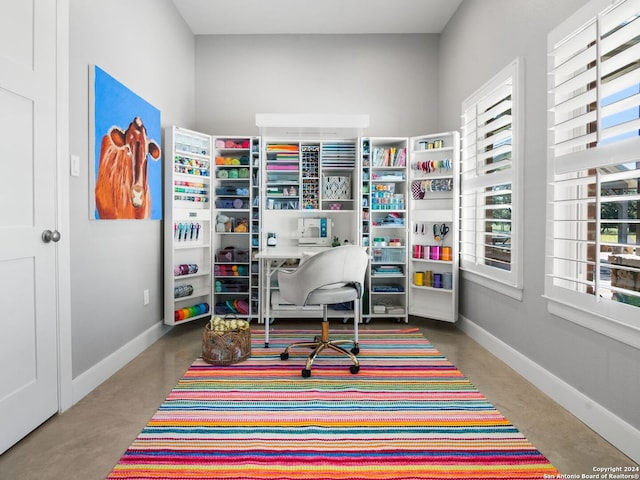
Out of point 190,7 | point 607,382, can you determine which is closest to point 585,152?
point 607,382

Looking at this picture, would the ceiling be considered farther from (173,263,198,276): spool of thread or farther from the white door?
(173,263,198,276): spool of thread

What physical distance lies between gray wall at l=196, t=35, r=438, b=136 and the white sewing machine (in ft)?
4.05

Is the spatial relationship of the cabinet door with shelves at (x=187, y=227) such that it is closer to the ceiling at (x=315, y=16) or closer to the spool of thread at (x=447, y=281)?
the ceiling at (x=315, y=16)

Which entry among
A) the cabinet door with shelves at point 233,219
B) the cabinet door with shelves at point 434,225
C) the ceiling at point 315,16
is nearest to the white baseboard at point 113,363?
the cabinet door with shelves at point 233,219

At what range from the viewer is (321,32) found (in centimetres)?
415

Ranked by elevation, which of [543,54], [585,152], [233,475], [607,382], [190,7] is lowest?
[233,475]

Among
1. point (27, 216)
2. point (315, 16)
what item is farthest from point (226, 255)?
point (315, 16)

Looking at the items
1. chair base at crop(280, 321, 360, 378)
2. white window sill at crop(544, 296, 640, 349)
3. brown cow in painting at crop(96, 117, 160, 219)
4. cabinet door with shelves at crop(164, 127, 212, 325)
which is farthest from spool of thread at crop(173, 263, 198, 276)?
white window sill at crop(544, 296, 640, 349)

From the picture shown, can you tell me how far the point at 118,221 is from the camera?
2635 millimetres

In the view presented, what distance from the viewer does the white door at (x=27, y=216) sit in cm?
163

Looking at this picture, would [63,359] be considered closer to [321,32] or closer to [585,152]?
[585,152]

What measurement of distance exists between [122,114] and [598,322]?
3.08 m

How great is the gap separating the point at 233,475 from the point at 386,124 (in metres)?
3.71

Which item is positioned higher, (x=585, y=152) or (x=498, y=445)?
(x=585, y=152)
